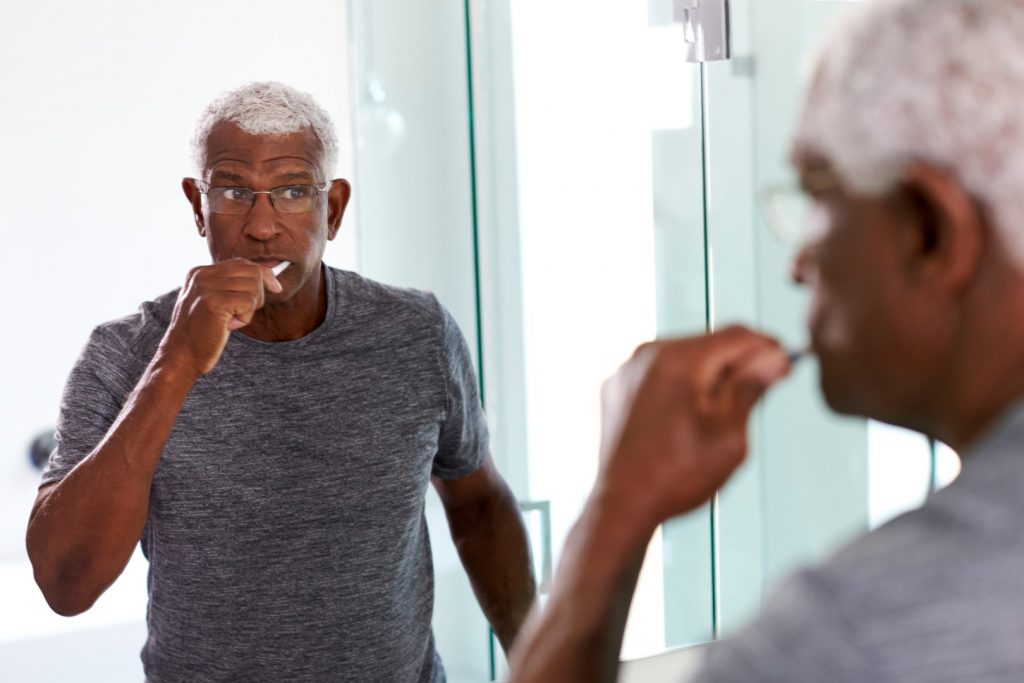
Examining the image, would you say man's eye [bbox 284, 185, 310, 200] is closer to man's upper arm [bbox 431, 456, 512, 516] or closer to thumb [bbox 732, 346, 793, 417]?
man's upper arm [bbox 431, 456, 512, 516]

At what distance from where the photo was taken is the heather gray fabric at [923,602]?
520mm

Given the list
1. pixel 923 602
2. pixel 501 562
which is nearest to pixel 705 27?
pixel 501 562

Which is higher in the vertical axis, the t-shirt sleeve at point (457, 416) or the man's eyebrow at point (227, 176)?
the man's eyebrow at point (227, 176)

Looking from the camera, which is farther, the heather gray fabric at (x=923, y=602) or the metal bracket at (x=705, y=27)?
the metal bracket at (x=705, y=27)

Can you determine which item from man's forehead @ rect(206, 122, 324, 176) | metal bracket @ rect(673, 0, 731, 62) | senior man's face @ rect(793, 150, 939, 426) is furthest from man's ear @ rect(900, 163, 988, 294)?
metal bracket @ rect(673, 0, 731, 62)

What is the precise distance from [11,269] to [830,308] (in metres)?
2.66

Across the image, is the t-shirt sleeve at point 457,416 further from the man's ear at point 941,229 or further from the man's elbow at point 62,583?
the man's ear at point 941,229

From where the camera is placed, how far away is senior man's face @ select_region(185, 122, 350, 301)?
1335mm

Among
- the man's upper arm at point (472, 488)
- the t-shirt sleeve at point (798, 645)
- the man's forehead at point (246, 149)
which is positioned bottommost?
the man's upper arm at point (472, 488)

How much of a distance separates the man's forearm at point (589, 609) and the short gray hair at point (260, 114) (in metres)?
0.79

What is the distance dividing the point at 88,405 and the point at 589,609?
766 mm

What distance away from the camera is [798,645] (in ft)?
1.76

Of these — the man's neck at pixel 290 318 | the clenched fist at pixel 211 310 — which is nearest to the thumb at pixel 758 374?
the clenched fist at pixel 211 310

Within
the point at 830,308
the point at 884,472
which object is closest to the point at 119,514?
the point at 830,308
